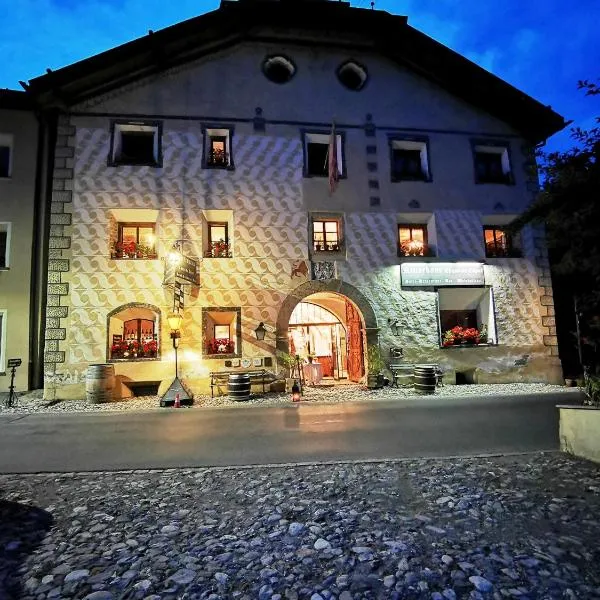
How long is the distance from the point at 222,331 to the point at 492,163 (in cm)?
1242

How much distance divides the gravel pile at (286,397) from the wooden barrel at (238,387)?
19 centimetres

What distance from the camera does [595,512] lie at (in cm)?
367

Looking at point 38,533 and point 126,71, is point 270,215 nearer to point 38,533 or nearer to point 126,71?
point 126,71

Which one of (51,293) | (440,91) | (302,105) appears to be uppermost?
(440,91)

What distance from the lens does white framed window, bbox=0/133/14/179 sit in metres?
13.3

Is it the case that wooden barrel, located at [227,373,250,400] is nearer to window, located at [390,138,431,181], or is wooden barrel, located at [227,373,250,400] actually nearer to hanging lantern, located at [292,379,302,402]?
hanging lantern, located at [292,379,302,402]

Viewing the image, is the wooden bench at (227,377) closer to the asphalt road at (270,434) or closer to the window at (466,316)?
the asphalt road at (270,434)

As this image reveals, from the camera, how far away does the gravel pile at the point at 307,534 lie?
2.62m

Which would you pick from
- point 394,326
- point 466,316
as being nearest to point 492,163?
point 466,316

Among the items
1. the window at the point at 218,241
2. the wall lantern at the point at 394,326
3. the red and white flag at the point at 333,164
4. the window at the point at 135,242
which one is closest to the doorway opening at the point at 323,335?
the wall lantern at the point at 394,326

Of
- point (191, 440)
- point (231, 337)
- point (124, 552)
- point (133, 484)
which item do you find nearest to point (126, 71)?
point (231, 337)

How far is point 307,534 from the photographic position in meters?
3.31

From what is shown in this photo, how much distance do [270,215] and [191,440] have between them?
29.2 feet

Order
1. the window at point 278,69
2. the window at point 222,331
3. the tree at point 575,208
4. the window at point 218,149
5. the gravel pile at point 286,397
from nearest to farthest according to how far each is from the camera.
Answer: the tree at point 575,208
the gravel pile at point 286,397
the window at point 222,331
the window at point 218,149
the window at point 278,69
